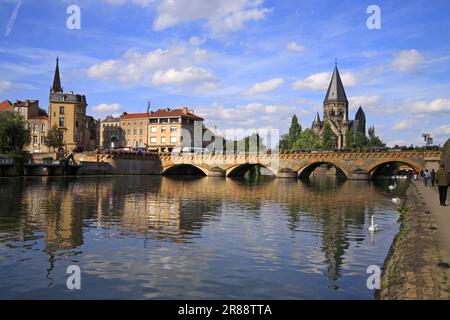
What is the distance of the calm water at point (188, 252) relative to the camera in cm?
1262

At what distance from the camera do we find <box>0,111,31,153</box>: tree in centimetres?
7750

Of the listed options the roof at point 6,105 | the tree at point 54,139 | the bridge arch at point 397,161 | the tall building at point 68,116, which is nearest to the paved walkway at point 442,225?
the bridge arch at point 397,161

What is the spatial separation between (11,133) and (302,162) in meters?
53.6

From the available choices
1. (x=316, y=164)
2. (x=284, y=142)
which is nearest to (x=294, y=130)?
(x=284, y=142)

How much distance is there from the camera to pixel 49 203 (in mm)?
33469

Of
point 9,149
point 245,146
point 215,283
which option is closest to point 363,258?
point 215,283

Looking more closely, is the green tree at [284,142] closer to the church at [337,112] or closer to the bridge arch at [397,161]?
the church at [337,112]

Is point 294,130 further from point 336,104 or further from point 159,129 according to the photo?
point 159,129

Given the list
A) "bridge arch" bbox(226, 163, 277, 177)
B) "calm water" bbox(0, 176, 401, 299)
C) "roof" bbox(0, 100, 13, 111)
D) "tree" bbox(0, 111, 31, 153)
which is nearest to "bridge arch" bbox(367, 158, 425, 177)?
"bridge arch" bbox(226, 163, 277, 177)

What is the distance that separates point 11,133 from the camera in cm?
7875

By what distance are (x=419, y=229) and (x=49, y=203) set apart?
25.2m

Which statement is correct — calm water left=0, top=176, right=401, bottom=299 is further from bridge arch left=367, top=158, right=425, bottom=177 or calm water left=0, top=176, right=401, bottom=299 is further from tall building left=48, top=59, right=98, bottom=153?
tall building left=48, top=59, right=98, bottom=153

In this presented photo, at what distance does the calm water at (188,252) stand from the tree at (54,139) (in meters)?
74.8

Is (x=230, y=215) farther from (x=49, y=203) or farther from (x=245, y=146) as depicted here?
(x=245, y=146)
